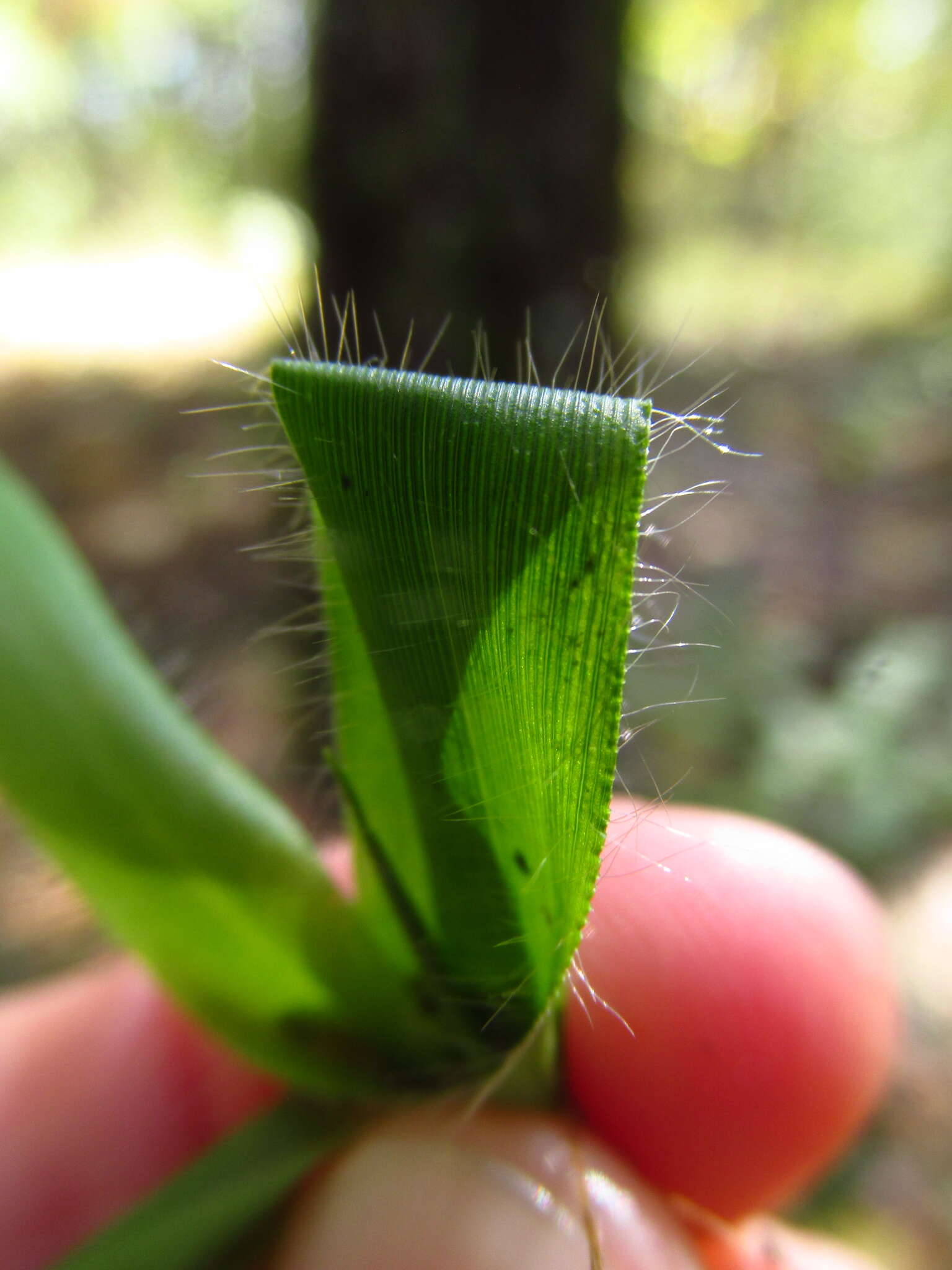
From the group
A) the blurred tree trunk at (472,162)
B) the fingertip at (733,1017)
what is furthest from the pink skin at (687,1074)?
the blurred tree trunk at (472,162)

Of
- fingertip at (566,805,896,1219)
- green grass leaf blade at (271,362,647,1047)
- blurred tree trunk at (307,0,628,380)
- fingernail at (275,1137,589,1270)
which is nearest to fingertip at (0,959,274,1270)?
fingernail at (275,1137,589,1270)

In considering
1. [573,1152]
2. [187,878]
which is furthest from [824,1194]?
[187,878]

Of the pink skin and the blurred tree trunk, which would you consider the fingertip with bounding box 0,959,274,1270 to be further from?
the blurred tree trunk

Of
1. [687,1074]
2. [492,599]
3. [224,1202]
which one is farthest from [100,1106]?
[492,599]

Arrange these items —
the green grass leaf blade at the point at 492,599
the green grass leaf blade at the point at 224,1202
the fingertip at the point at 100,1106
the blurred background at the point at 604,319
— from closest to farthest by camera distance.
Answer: the green grass leaf blade at the point at 492,599
the green grass leaf blade at the point at 224,1202
the fingertip at the point at 100,1106
the blurred background at the point at 604,319

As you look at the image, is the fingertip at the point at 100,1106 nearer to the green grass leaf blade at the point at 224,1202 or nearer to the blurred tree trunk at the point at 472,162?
the green grass leaf blade at the point at 224,1202
